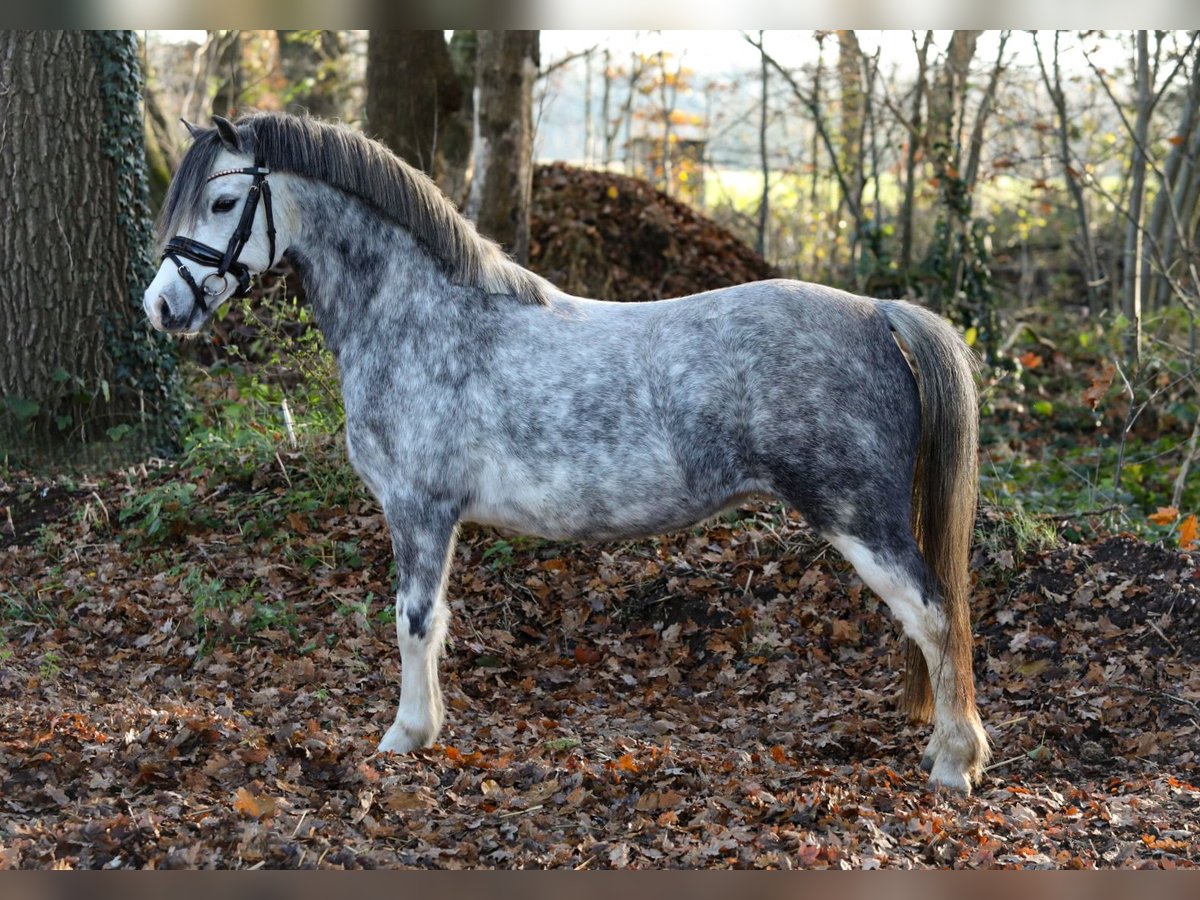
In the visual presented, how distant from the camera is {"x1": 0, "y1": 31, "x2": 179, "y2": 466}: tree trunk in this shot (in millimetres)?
7086

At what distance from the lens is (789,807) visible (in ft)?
12.6

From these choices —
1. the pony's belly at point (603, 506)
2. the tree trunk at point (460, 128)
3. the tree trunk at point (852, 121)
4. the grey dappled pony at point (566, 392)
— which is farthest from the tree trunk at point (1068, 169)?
the pony's belly at point (603, 506)

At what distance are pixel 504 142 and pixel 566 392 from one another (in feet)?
18.0

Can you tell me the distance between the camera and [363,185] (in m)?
4.52

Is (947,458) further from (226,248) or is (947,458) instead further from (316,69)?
(316,69)

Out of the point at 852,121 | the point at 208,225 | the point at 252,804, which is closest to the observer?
the point at 252,804

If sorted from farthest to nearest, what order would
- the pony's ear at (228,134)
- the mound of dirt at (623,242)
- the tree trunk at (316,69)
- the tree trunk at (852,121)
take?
the tree trunk at (316,69) < the tree trunk at (852,121) < the mound of dirt at (623,242) < the pony's ear at (228,134)

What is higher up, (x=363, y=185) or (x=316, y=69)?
(x=316, y=69)

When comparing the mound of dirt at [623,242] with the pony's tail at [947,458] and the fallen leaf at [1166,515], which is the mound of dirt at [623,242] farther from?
the pony's tail at [947,458]

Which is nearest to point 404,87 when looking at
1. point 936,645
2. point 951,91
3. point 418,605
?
point 951,91

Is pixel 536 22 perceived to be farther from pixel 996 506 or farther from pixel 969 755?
pixel 996 506

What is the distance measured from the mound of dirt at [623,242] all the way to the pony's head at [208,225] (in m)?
6.58

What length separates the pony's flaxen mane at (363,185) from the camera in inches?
171

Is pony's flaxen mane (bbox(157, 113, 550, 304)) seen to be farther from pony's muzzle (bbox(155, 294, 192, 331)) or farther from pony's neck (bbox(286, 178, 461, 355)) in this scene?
pony's muzzle (bbox(155, 294, 192, 331))
